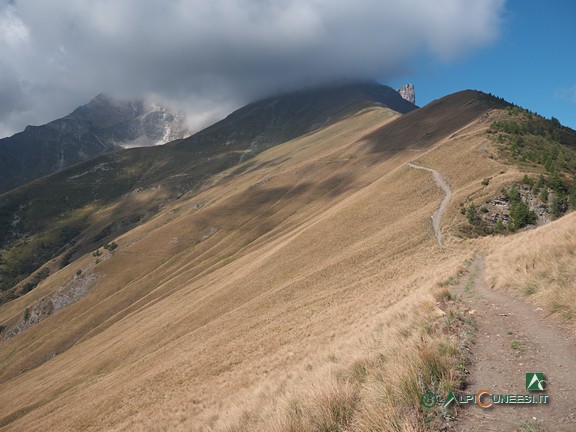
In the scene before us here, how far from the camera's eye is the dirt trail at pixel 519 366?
5.25 m

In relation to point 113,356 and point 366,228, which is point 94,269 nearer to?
point 113,356

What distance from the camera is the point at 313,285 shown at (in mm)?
40625

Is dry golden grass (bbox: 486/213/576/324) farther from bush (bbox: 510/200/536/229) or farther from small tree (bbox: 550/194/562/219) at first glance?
small tree (bbox: 550/194/562/219)

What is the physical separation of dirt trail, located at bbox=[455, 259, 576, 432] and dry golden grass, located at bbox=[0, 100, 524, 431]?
86 cm

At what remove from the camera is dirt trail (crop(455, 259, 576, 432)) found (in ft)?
17.2

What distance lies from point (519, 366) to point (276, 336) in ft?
75.0

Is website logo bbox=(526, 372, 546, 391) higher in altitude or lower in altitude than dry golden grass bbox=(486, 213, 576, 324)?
higher

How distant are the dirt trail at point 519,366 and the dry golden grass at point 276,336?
2.84 feet

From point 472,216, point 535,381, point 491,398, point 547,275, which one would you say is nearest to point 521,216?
point 472,216

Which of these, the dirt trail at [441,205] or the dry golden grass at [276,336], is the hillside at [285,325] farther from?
the dirt trail at [441,205]

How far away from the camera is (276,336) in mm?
28000

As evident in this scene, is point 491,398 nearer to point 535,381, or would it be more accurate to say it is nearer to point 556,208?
point 535,381

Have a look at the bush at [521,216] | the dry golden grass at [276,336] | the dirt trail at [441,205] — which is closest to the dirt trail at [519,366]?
the dry golden grass at [276,336]

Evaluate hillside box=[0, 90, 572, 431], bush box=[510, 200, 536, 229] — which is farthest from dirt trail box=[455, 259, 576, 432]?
bush box=[510, 200, 536, 229]
